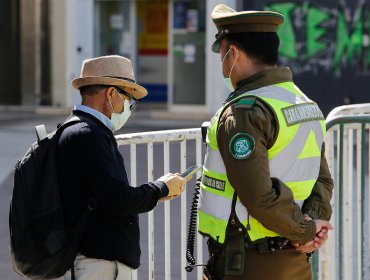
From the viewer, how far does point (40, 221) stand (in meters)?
3.94

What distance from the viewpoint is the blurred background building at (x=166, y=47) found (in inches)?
741

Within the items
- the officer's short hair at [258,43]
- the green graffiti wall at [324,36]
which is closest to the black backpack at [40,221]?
the officer's short hair at [258,43]

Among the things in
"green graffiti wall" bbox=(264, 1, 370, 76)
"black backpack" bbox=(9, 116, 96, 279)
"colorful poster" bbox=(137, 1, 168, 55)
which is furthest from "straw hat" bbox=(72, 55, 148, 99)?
"colorful poster" bbox=(137, 1, 168, 55)

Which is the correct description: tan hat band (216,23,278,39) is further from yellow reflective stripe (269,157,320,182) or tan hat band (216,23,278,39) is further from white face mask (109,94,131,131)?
white face mask (109,94,131,131)

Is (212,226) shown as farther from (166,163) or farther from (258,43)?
(166,163)

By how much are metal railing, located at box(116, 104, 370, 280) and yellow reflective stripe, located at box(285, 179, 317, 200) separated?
141cm

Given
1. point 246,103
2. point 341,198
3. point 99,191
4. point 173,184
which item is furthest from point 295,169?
point 341,198

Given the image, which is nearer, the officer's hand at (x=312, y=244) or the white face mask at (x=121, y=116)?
the officer's hand at (x=312, y=244)

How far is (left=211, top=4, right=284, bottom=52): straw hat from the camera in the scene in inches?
144

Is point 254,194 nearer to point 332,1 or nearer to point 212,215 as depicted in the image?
point 212,215

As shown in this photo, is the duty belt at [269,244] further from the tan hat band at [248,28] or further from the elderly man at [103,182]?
the tan hat band at [248,28]

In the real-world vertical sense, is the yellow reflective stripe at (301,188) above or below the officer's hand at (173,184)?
above

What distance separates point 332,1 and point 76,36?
5407 millimetres

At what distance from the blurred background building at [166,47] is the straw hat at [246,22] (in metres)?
15.0
